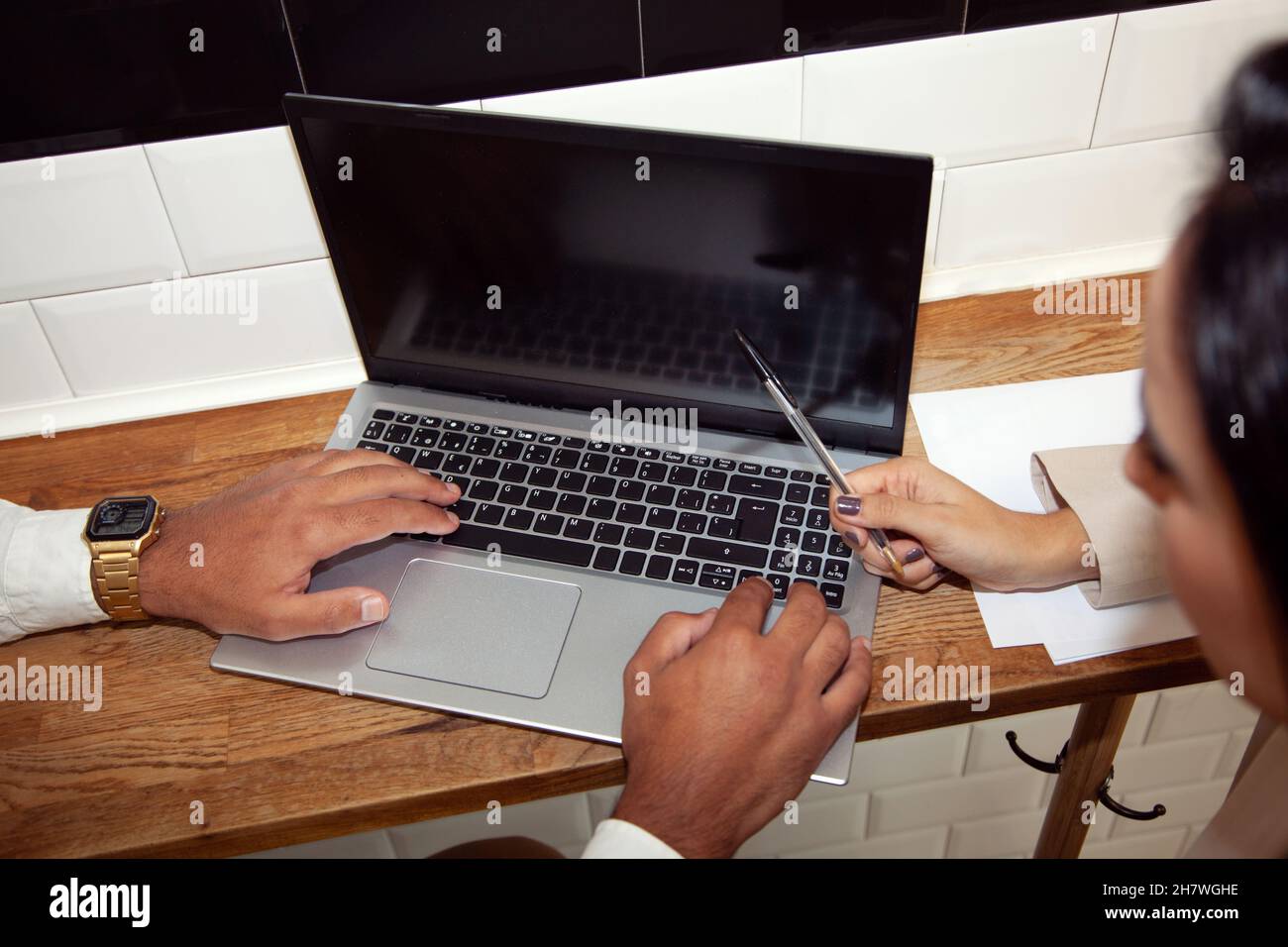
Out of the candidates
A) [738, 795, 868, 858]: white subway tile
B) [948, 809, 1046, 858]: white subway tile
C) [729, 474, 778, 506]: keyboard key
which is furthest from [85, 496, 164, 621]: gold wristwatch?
[948, 809, 1046, 858]: white subway tile

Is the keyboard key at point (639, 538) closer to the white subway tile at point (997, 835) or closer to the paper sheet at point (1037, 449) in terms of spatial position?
the paper sheet at point (1037, 449)

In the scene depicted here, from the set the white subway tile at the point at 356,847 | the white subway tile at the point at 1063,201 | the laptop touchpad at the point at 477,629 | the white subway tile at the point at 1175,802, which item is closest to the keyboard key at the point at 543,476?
the laptop touchpad at the point at 477,629

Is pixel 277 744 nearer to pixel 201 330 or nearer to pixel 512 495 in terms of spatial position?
pixel 512 495

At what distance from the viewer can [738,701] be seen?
31.2 inches

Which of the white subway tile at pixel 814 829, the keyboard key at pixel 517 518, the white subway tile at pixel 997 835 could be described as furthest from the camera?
the white subway tile at pixel 997 835

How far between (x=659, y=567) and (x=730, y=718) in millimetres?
178

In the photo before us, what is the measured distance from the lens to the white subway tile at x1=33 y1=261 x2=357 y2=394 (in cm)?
114

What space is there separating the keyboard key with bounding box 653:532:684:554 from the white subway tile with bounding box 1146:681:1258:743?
103 cm

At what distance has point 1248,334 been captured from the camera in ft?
1.61

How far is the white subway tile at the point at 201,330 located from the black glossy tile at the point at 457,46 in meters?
0.23

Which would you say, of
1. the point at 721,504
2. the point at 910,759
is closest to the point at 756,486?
the point at 721,504

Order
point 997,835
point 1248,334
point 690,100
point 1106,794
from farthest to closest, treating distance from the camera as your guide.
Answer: point 997,835, point 1106,794, point 690,100, point 1248,334

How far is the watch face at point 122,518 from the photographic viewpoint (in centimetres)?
94

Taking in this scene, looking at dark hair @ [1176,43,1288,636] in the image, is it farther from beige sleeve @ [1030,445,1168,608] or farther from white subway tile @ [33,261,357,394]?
white subway tile @ [33,261,357,394]
